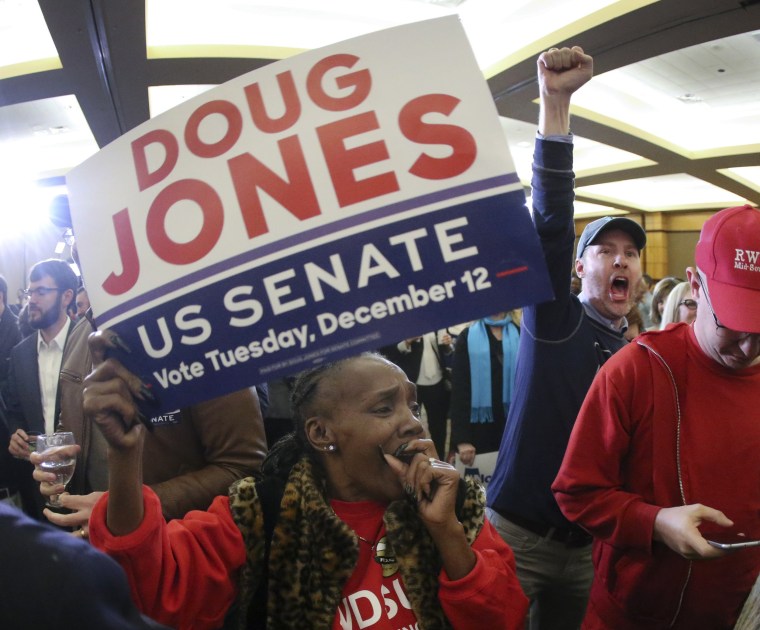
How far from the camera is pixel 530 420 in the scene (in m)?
1.78

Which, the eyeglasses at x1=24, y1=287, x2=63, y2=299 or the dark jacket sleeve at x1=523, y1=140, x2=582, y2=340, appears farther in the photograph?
the eyeglasses at x1=24, y1=287, x2=63, y2=299

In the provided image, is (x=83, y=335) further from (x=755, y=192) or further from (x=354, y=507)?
(x=755, y=192)

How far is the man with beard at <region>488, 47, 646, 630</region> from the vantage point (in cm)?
155

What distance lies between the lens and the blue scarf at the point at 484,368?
346 centimetres

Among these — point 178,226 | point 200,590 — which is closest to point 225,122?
point 178,226

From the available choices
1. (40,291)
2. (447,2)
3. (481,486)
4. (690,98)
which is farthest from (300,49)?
(481,486)

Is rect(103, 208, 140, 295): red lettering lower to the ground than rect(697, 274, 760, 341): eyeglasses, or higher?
higher

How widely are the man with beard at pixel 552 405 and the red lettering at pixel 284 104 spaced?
71 centimetres

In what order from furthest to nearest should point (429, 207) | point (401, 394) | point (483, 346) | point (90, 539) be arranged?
point (483, 346) → point (401, 394) → point (90, 539) → point (429, 207)

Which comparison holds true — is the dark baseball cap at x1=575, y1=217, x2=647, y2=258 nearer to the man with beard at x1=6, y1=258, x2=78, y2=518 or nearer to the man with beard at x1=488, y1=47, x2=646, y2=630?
the man with beard at x1=488, y1=47, x2=646, y2=630

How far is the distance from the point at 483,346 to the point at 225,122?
2.72 m

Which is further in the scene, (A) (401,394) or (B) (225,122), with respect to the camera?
(A) (401,394)

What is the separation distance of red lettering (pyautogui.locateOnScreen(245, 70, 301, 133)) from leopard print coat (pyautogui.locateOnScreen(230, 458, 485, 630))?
68cm

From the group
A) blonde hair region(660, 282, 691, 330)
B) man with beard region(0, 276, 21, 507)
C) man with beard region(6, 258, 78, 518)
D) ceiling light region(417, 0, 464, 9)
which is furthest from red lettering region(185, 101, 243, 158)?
ceiling light region(417, 0, 464, 9)
